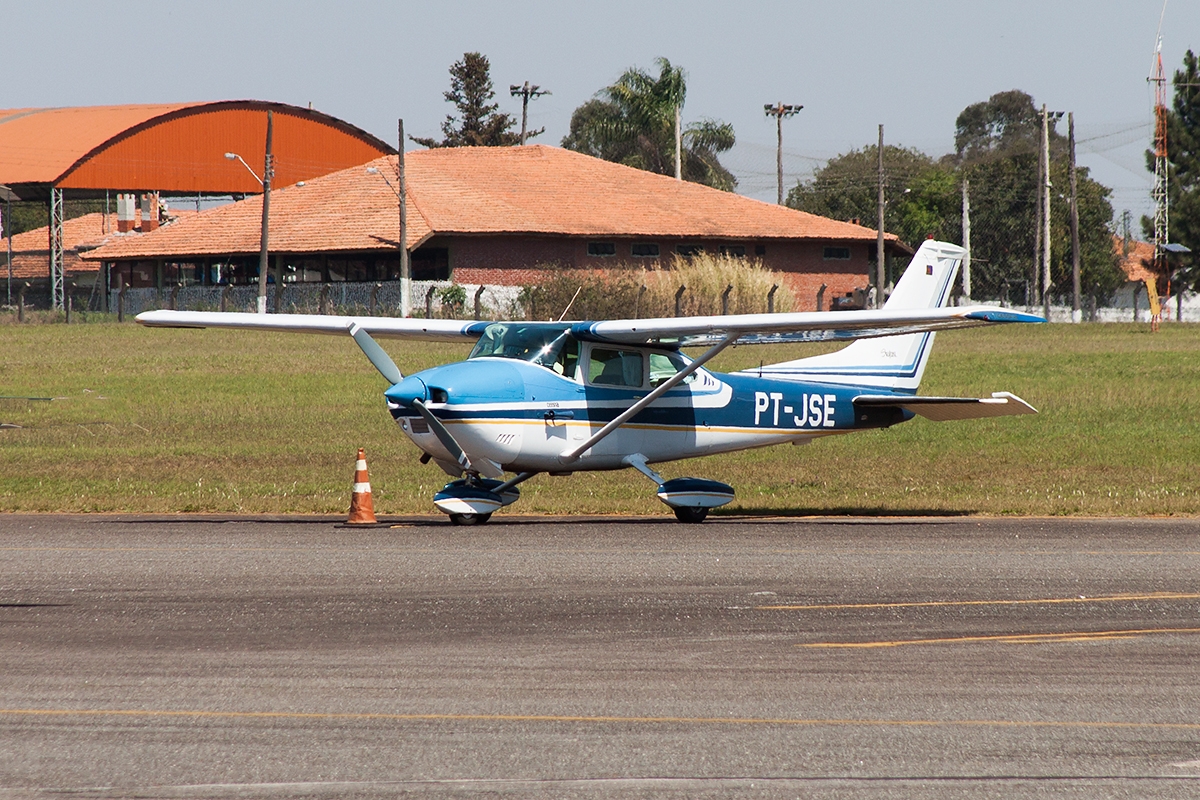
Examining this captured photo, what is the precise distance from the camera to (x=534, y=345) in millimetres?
16016

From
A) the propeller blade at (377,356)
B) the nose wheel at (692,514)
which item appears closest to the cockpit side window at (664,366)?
the nose wheel at (692,514)

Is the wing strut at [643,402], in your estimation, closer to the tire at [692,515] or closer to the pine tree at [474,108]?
the tire at [692,515]

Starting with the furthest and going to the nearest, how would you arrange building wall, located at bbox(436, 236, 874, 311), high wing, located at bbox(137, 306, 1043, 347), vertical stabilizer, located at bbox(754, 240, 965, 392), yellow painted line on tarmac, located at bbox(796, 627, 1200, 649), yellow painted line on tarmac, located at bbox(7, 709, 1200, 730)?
building wall, located at bbox(436, 236, 874, 311), vertical stabilizer, located at bbox(754, 240, 965, 392), high wing, located at bbox(137, 306, 1043, 347), yellow painted line on tarmac, located at bbox(796, 627, 1200, 649), yellow painted line on tarmac, located at bbox(7, 709, 1200, 730)

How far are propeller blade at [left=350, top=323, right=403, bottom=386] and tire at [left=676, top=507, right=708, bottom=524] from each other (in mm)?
3425

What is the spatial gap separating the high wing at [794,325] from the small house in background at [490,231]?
39.0m

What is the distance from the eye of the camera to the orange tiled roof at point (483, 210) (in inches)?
2330

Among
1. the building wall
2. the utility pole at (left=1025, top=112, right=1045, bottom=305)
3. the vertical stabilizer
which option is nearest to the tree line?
the utility pole at (left=1025, top=112, right=1045, bottom=305)

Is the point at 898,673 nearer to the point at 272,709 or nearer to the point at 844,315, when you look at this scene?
the point at 272,709

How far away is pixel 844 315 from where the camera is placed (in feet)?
51.2

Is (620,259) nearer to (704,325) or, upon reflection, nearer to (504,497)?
(704,325)

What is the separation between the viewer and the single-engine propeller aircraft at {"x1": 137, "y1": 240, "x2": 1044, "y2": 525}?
15.2 m

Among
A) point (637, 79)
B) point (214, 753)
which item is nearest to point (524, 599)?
point (214, 753)

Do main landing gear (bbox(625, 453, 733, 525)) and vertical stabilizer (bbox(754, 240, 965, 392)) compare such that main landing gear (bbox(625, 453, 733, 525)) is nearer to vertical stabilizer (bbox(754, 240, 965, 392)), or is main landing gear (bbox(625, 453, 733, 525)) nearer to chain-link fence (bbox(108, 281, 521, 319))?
vertical stabilizer (bbox(754, 240, 965, 392))

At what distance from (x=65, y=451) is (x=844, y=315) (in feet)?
45.0
